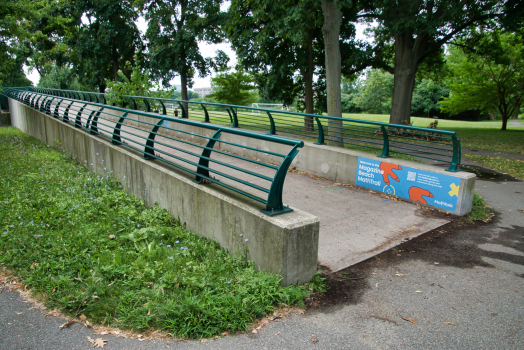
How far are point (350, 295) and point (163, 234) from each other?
2.65 metres

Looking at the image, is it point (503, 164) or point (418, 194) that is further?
point (503, 164)

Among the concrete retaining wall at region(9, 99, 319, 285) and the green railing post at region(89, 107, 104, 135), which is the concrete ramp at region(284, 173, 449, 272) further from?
the green railing post at region(89, 107, 104, 135)

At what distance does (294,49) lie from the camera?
2133 centimetres

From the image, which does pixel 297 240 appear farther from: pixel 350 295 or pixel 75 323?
pixel 75 323

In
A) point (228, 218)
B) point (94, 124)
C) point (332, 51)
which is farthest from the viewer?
point (332, 51)

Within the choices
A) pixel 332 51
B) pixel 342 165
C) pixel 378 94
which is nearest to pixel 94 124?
pixel 342 165

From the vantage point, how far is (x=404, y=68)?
19062mm

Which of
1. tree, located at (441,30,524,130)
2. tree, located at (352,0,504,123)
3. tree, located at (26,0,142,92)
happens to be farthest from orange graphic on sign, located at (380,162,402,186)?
tree, located at (26,0,142,92)

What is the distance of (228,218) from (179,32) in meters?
26.2

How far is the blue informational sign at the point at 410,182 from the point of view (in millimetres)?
6229

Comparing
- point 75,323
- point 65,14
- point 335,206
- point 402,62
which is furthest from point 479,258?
point 65,14

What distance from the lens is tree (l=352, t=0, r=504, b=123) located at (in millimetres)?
15438

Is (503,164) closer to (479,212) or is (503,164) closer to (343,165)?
(479,212)

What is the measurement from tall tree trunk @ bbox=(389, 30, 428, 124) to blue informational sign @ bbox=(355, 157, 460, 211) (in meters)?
13.0
